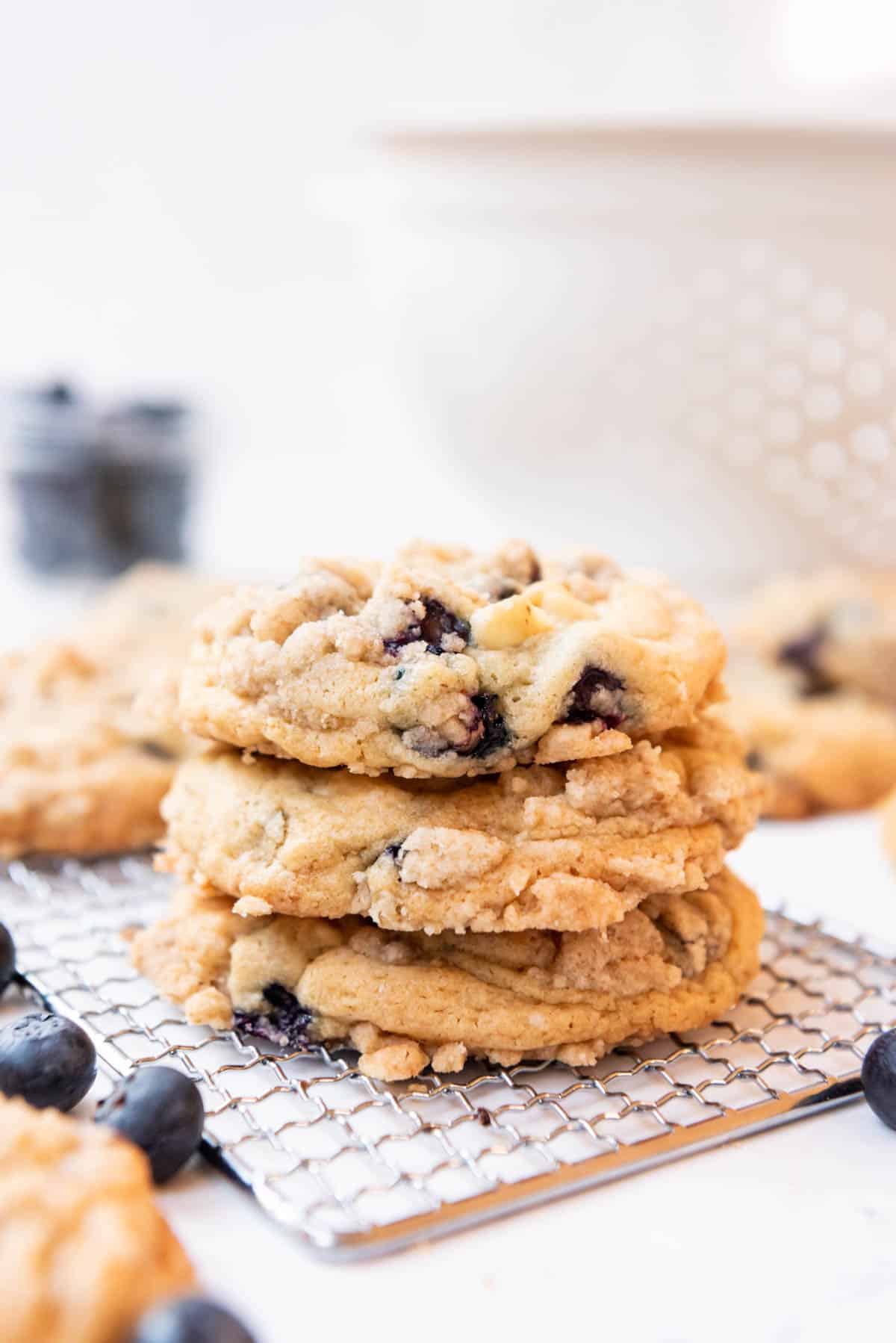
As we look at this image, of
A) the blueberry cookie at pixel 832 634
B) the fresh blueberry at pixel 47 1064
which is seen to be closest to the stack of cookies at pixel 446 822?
the fresh blueberry at pixel 47 1064

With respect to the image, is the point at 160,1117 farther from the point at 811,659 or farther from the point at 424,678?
the point at 811,659

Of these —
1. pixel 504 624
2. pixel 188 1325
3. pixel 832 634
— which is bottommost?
pixel 188 1325

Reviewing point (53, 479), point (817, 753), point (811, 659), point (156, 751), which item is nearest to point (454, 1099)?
point (156, 751)

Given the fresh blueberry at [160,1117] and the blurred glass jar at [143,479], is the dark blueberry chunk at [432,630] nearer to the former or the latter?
the fresh blueberry at [160,1117]

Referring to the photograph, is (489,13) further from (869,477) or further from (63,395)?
(869,477)

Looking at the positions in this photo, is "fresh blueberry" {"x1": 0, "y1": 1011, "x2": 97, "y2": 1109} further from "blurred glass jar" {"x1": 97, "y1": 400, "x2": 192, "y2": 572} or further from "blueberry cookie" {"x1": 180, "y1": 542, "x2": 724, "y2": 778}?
"blurred glass jar" {"x1": 97, "y1": 400, "x2": 192, "y2": 572}

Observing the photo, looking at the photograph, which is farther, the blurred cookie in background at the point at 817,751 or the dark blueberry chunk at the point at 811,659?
the dark blueberry chunk at the point at 811,659
